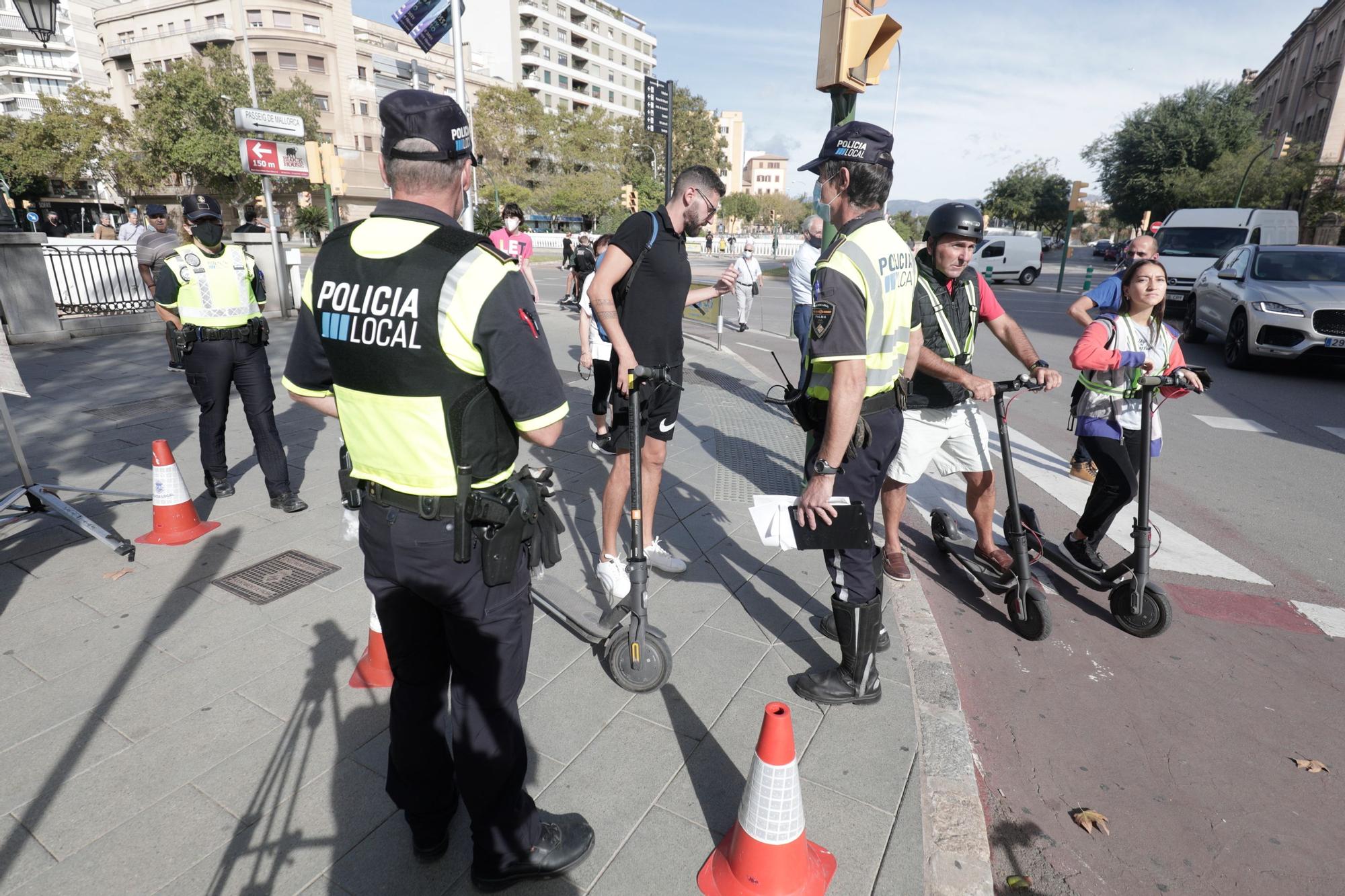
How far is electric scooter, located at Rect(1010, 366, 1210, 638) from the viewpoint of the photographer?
3506 millimetres

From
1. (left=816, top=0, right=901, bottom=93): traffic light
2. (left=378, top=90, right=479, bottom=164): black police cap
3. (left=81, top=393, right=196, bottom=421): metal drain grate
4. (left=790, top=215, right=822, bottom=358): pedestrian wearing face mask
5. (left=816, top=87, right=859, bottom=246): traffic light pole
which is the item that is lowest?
(left=81, top=393, right=196, bottom=421): metal drain grate

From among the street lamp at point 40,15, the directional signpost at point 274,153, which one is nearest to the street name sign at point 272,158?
the directional signpost at point 274,153

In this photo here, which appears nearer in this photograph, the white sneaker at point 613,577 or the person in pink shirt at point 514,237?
the white sneaker at point 613,577

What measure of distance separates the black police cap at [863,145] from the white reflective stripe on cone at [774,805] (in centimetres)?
212

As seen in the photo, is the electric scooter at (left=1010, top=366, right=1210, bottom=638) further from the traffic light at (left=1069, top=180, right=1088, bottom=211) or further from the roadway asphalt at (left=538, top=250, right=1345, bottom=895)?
the traffic light at (left=1069, top=180, right=1088, bottom=211)

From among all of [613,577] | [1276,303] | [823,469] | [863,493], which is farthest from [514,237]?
[1276,303]

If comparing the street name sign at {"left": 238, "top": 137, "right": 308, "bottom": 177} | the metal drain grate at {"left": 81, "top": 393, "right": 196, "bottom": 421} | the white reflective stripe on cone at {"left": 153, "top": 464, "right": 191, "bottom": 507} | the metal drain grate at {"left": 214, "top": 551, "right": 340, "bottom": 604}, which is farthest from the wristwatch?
the street name sign at {"left": 238, "top": 137, "right": 308, "bottom": 177}

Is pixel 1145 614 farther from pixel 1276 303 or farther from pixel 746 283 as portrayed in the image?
pixel 746 283

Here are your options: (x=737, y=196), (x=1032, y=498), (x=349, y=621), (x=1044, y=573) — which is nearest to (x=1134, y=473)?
(x=1044, y=573)

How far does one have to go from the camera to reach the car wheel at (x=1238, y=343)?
35.9 feet

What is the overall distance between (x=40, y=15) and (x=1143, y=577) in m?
10.1

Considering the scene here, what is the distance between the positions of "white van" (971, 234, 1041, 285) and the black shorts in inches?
1148

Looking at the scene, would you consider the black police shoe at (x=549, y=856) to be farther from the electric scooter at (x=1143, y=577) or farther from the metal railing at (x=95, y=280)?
the metal railing at (x=95, y=280)

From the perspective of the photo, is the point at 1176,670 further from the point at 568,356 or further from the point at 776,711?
the point at 568,356
